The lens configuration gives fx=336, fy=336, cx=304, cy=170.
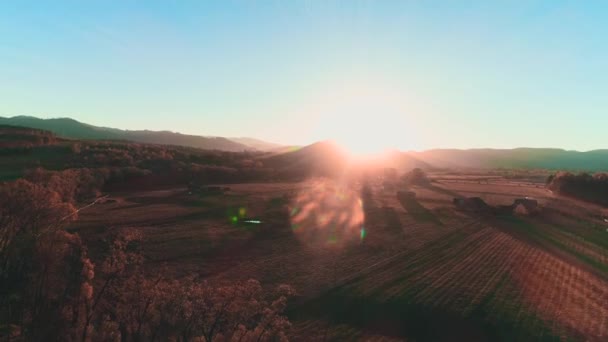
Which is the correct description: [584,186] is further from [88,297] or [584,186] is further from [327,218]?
[88,297]

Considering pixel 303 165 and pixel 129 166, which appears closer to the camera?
pixel 129 166

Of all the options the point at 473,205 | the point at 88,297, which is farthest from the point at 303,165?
the point at 88,297

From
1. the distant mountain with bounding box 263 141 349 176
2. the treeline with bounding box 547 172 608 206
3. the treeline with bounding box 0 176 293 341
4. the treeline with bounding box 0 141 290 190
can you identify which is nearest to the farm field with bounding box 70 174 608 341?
the treeline with bounding box 0 176 293 341

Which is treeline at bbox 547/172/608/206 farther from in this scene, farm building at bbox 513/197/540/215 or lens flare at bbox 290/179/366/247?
lens flare at bbox 290/179/366/247

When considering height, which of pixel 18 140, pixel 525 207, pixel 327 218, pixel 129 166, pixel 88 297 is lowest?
pixel 327 218

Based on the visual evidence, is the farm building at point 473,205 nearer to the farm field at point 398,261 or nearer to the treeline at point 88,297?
the farm field at point 398,261

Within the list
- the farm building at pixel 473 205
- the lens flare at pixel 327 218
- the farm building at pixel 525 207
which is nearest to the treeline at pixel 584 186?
the farm building at pixel 525 207

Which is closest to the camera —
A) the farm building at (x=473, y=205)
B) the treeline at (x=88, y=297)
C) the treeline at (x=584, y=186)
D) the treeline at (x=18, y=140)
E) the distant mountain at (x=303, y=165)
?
the treeline at (x=88, y=297)
